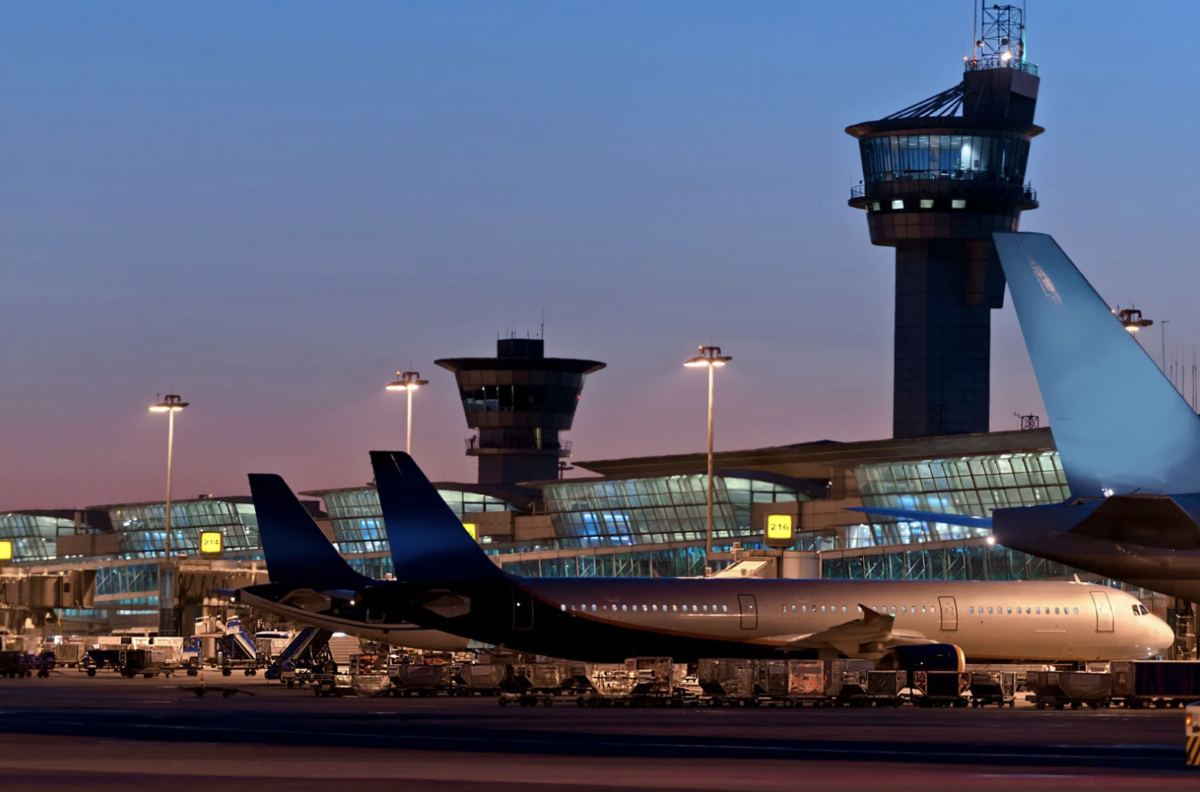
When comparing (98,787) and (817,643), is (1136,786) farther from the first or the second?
(817,643)

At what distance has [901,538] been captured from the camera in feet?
360

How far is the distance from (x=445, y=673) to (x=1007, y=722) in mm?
15957

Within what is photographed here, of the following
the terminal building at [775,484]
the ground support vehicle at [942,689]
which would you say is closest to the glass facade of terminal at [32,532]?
the terminal building at [775,484]

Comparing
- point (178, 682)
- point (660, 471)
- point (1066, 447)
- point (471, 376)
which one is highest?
point (471, 376)

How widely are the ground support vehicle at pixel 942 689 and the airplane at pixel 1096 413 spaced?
59.0 feet

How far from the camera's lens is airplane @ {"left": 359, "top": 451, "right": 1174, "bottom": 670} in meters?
42.7

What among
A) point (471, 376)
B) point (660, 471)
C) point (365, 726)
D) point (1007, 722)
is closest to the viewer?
point (365, 726)

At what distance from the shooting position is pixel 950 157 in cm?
15238

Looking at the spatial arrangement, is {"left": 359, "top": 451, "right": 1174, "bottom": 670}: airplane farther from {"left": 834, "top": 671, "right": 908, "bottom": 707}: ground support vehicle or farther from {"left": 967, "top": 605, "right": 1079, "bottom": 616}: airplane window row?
{"left": 834, "top": 671, "right": 908, "bottom": 707}: ground support vehicle

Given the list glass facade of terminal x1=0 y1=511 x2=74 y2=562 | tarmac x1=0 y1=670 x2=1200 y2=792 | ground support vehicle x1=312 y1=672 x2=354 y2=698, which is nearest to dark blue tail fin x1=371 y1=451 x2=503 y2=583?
ground support vehicle x1=312 y1=672 x2=354 y2=698

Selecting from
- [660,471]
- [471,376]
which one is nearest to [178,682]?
[660,471]

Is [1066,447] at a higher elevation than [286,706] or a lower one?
higher

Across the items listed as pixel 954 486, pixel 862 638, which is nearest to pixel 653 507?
pixel 954 486

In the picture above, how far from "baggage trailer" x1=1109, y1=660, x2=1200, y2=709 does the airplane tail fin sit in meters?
19.7
